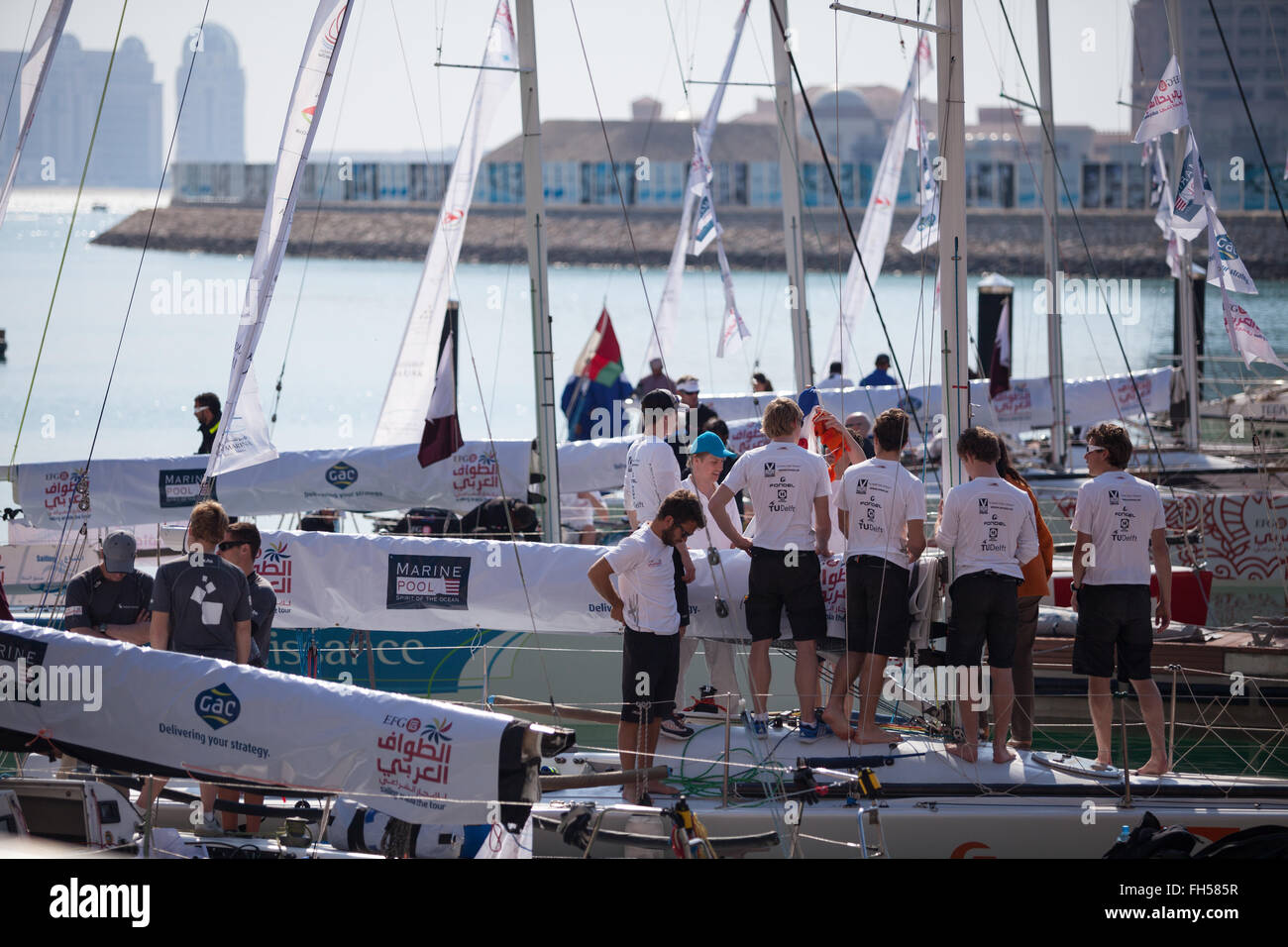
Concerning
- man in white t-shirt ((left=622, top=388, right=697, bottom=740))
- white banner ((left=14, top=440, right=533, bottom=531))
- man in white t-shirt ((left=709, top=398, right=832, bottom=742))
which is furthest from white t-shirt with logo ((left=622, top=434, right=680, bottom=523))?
white banner ((left=14, top=440, right=533, bottom=531))

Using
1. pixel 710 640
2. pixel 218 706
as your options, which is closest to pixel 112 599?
pixel 218 706

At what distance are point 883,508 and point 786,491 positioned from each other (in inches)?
17.7

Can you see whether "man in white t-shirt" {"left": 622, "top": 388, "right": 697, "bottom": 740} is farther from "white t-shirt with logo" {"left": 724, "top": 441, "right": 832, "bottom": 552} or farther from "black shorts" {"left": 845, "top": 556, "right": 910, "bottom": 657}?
"black shorts" {"left": 845, "top": 556, "right": 910, "bottom": 657}

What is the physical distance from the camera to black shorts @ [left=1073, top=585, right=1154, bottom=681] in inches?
254

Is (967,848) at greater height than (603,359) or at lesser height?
lesser

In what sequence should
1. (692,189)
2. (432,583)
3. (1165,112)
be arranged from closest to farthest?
(432,583) → (1165,112) → (692,189)

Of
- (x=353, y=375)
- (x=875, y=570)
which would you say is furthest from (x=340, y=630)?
(x=353, y=375)

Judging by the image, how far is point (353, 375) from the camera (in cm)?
3597

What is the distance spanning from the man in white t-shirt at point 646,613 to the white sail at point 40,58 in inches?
212

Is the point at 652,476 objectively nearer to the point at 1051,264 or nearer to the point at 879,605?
the point at 879,605

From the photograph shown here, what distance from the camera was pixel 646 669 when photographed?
20.2 ft

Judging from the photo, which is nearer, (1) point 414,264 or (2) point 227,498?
(2) point 227,498

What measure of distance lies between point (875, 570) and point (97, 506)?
6.28 meters
